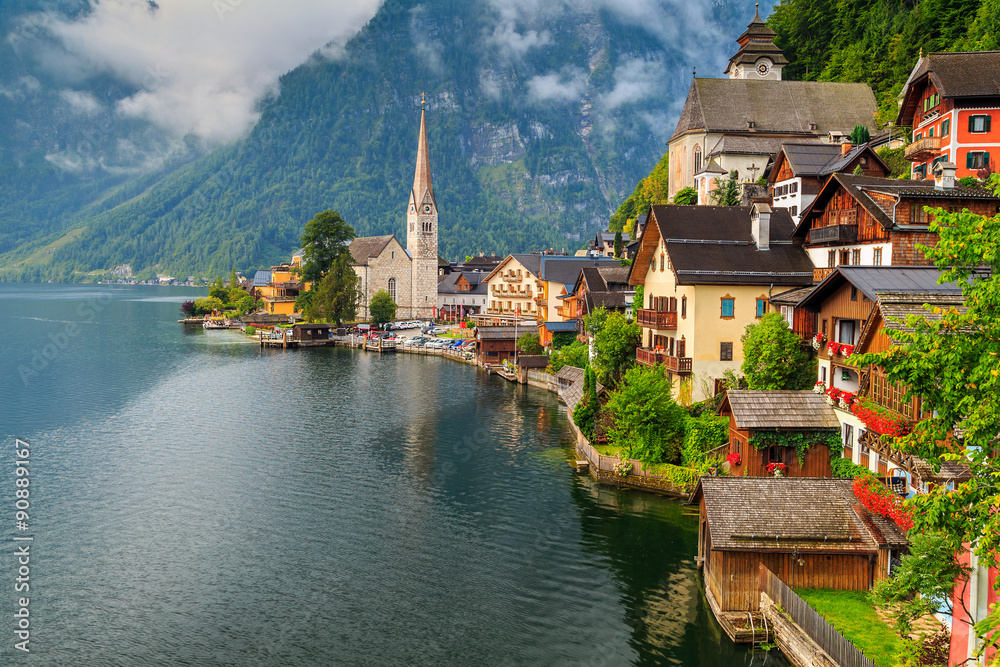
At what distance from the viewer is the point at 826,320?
32.6m

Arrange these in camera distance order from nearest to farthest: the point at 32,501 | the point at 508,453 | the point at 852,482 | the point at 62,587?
the point at 852,482, the point at 62,587, the point at 32,501, the point at 508,453

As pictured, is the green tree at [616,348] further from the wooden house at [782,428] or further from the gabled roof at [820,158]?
the wooden house at [782,428]

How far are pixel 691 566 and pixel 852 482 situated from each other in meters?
6.90

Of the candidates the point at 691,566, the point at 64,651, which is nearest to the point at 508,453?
the point at 691,566

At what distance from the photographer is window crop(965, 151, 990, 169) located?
155 feet

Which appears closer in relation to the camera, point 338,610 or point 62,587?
point 338,610

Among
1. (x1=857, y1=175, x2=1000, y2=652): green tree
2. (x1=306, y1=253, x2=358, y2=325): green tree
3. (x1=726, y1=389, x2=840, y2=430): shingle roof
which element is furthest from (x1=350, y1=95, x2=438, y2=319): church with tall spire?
(x1=857, y1=175, x2=1000, y2=652): green tree

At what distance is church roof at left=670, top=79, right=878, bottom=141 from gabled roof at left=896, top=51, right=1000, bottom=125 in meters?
31.6

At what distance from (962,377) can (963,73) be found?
147ft

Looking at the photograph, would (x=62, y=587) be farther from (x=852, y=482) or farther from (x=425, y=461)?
(x=852, y=482)

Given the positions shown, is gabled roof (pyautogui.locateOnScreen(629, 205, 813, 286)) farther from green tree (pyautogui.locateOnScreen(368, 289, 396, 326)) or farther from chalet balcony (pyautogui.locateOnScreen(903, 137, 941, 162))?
green tree (pyautogui.locateOnScreen(368, 289, 396, 326))

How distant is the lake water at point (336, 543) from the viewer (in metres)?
24.0

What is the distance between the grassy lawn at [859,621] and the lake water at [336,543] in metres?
2.18

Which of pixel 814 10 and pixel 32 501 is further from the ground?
pixel 814 10
